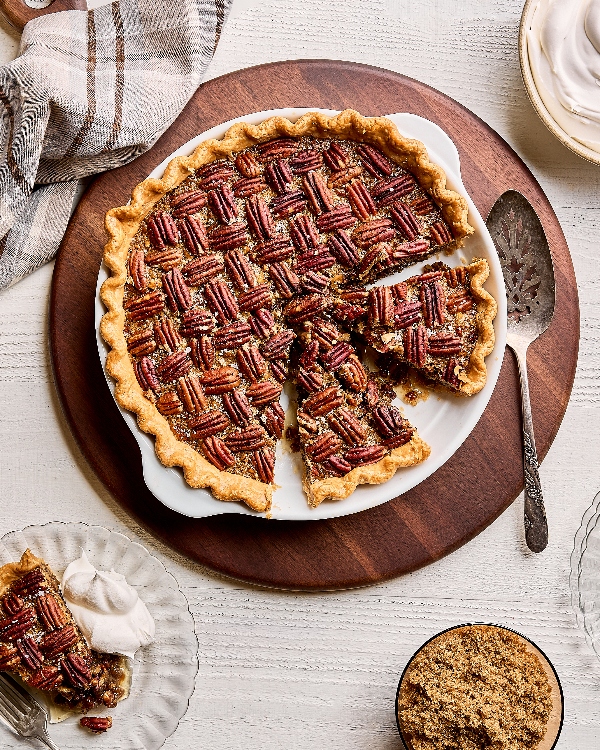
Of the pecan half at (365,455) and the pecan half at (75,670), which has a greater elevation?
the pecan half at (365,455)

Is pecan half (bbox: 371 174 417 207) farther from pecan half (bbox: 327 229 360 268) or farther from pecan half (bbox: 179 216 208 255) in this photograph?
pecan half (bbox: 179 216 208 255)

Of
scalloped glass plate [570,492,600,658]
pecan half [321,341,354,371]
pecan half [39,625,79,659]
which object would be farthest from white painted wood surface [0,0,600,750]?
pecan half [321,341,354,371]

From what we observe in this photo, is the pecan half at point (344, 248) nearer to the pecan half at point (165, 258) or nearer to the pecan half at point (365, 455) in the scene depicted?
the pecan half at point (165, 258)

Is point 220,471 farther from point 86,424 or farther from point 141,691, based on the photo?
point 141,691

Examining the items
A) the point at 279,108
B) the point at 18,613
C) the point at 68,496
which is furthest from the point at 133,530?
the point at 279,108

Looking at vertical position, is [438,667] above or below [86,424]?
below

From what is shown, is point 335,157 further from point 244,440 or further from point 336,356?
point 244,440

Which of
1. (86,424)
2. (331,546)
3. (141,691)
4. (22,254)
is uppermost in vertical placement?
(22,254)

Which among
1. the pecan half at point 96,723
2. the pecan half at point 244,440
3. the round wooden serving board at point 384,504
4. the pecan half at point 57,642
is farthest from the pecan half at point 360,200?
the pecan half at point 96,723
